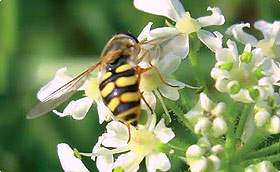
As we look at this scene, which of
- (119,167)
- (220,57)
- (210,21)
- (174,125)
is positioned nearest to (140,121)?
(119,167)

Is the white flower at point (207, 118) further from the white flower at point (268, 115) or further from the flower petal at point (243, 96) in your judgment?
the white flower at point (268, 115)

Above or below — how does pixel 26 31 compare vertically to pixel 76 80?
below

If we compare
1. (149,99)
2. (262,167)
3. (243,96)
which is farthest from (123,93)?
(262,167)

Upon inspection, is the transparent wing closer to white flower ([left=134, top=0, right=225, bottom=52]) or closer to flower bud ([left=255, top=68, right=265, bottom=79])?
white flower ([left=134, top=0, right=225, bottom=52])

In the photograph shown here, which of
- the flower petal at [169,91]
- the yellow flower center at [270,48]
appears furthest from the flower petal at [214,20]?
the flower petal at [169,91]

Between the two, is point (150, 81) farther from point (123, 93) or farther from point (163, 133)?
point (123, 93)

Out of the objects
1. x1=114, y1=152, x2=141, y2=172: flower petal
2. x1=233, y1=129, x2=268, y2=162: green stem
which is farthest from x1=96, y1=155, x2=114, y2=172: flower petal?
x1=233, y1=129, x2=268, y2=162: green stem

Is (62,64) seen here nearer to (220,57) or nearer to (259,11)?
(259,11)
